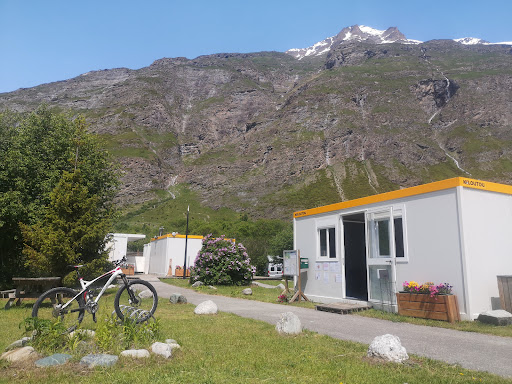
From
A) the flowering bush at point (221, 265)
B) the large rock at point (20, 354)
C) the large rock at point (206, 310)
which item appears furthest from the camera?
the flowering bush at point (221, 265)

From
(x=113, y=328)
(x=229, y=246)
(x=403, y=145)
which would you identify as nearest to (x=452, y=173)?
(x=403, y=145)

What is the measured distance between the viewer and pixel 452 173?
3469 inches

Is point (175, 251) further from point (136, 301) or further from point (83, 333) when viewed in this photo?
point (83, 333)

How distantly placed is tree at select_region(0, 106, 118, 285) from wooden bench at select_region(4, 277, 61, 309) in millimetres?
5028

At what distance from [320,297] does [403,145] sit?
322 feet

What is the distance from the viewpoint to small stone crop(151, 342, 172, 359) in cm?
454

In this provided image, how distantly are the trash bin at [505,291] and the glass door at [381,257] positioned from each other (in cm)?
252

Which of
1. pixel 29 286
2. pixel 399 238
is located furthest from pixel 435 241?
pixel 29 286

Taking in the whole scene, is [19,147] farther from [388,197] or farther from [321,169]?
[321,169]

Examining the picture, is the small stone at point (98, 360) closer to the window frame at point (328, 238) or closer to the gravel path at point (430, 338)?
the gravel path at point (430, 338)

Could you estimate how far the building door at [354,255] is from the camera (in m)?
13.2

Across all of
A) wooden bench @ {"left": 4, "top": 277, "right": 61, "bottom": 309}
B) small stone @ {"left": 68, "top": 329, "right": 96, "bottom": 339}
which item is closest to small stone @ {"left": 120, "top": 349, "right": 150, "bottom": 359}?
small stone @ {"left": 68, "top": 329, "right": 96, "bottom": 339}

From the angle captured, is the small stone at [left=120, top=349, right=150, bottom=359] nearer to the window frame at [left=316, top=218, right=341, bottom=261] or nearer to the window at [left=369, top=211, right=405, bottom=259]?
the window at [left=369, top=211, right=405, bottom=259]

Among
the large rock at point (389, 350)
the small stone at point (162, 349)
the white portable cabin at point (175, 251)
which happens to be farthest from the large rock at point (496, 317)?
the white portable cabin at point (175, 251)
